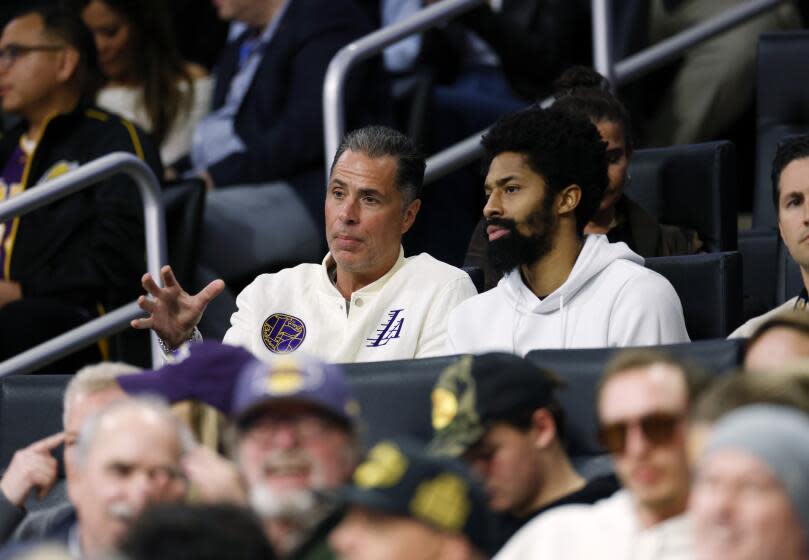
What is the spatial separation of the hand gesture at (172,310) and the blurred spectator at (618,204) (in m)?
0.95

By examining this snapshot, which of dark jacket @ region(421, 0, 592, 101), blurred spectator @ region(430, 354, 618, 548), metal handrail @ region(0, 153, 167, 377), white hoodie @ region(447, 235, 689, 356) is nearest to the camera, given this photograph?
blurred spectator @ region(430, 354, 618, 548)

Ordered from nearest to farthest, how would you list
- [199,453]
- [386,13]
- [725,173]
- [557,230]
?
[199,453], [557,230], [725,173], [386,13]

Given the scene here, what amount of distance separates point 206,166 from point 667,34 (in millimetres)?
1583

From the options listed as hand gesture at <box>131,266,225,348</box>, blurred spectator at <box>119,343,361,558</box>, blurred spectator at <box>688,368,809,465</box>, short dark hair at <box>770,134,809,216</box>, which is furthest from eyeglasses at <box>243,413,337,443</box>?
short dark hair at <box>770,134,809,216</box>

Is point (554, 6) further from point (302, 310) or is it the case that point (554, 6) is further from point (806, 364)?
point (806, 364)

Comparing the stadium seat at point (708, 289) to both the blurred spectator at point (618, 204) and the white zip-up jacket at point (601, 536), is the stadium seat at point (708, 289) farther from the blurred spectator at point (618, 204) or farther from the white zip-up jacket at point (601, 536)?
the white zip-up jacket at point (601, 536)

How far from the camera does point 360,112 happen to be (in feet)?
20.0

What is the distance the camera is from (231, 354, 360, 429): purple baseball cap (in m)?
3.34

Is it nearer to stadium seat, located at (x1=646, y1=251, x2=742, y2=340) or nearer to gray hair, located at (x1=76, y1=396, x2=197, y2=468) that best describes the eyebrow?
stadium seat, located at (x1=646, y1=251, x2=742, y2=340)

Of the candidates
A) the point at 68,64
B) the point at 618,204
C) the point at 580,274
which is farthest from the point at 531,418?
the point at 68,64

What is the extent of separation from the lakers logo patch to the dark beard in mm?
537

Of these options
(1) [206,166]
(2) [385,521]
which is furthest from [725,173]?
(2) [385,521]

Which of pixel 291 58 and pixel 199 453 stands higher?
pixel 291 58

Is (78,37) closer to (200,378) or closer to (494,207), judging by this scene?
(494,207)
